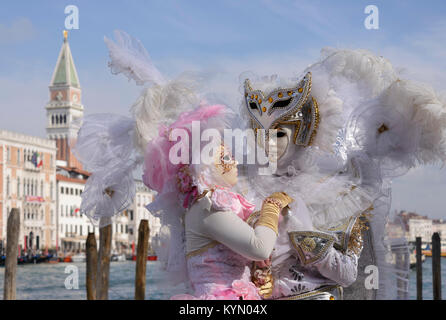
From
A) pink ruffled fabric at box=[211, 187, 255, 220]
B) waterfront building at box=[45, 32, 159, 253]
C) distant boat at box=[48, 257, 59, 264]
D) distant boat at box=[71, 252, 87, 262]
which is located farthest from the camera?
waterfront building at box=[45, 32, 159, 253]

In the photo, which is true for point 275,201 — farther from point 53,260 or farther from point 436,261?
point 53,260

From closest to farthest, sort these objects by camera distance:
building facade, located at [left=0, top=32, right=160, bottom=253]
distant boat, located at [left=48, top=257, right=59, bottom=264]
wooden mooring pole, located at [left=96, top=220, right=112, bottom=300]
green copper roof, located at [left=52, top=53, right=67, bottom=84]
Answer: wooden mooring pole, located at [left=96, top=220, right=112, bottom=300], distant boat, located at [left=48, top=257, right=59, bottom=264], building facade, located at [left=0, top=32, right=160, bottom=253], green copper roof, located at [left=52, top=53, right=67, bottom=84]

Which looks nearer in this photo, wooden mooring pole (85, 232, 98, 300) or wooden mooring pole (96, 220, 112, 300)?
wooden mooring pole (96, 220, 112, 300)

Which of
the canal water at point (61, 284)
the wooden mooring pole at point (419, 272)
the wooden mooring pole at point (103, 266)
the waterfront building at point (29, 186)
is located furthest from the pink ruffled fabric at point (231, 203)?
the waterfront building at point (29, 186)

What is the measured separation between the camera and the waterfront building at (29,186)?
135 feet

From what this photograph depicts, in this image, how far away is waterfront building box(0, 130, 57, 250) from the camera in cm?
4122

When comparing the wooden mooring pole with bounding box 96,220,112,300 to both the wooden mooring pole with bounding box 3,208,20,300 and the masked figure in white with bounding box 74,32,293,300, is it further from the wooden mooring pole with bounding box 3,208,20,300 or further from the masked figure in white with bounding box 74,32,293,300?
the masked figure in white with bounding box 74,32,293,300

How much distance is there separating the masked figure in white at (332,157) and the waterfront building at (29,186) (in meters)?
39.6

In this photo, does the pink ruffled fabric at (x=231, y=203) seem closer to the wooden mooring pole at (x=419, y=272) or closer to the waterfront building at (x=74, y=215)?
the wooden mooring pole at (x=419, y=272)

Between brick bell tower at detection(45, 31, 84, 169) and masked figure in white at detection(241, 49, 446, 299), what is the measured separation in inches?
2545

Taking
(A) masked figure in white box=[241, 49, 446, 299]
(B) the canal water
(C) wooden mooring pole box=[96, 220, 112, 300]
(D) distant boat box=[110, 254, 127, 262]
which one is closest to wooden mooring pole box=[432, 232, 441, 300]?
(C) wooden mooring pole box=[96, 220, 112, 300]
